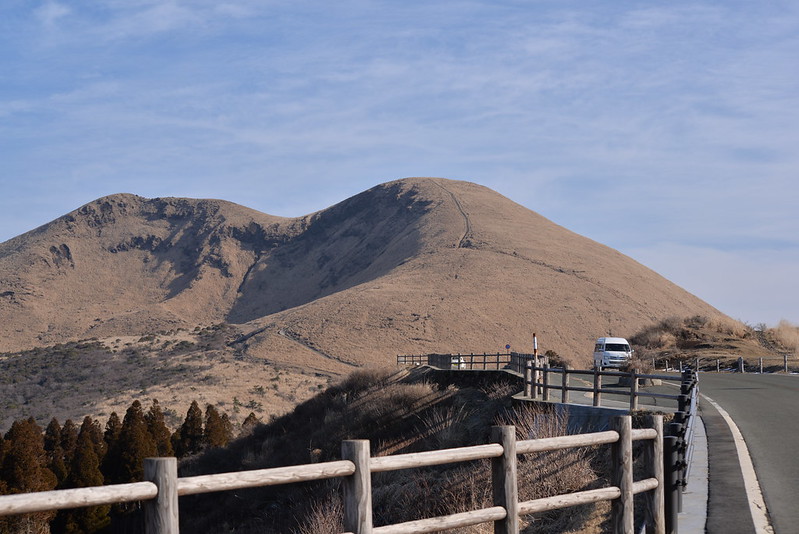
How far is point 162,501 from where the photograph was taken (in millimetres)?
4590

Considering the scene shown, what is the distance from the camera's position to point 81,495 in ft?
14.3

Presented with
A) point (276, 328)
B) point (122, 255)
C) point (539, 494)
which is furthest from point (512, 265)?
point (539, 494)

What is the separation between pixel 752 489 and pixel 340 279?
438ft

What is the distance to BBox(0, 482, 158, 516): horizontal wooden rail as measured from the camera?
4.02m

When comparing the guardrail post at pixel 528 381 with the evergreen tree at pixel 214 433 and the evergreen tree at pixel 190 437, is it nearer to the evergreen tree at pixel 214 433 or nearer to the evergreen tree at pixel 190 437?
the evergreen tree at pixel 214 433

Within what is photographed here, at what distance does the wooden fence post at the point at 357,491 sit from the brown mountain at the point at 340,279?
267ft

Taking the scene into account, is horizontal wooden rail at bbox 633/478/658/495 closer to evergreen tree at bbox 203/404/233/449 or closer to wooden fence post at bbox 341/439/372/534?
wooden fence post at bbox 341/439/372/534

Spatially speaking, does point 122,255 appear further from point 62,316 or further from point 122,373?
point 122,373

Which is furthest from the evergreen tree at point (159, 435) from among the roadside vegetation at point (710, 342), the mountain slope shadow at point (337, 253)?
the mountain slope shadow at point (337, 253)

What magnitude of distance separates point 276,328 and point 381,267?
31273 mm

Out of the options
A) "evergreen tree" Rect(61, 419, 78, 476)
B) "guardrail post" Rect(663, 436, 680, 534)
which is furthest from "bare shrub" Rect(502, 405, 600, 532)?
"evergreen tree" Rect(61, 419, 78, 476)

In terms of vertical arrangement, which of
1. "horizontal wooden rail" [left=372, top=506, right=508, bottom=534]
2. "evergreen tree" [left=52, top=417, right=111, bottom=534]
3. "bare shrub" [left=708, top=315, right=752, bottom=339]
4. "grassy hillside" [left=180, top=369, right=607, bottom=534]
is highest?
"bare shrub" [left=708, top=315, right=752, bottom=339]

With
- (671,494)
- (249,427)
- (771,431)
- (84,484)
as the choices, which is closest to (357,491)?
(671,494)

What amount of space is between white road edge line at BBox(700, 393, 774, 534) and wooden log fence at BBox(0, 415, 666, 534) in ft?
3.31
